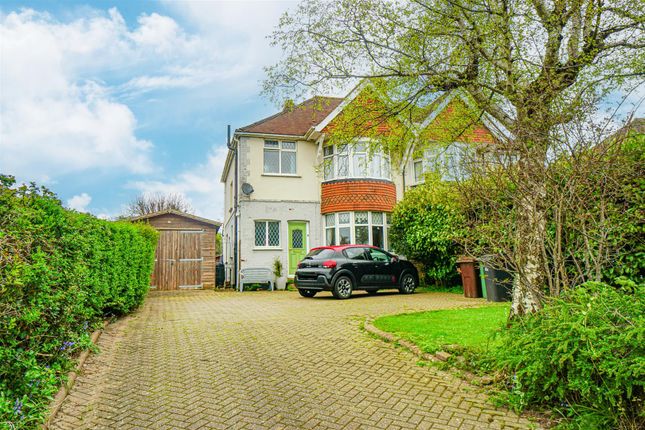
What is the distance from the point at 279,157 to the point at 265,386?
631 inches

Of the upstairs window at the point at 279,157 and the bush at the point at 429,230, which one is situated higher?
the upstairs window at the point at 279,157

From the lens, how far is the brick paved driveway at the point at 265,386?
3.64m

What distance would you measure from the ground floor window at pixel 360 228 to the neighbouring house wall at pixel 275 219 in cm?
93

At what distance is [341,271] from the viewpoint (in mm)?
13227

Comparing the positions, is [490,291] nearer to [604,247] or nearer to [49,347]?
[604,247]

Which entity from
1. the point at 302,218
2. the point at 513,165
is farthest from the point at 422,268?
the point at 513,165

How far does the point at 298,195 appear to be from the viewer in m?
19.7

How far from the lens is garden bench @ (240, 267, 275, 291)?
1812cm

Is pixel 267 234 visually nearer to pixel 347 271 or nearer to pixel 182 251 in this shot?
pixel 182 251

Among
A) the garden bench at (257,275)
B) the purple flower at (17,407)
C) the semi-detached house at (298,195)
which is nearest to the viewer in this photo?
the purple flower at (17,407)

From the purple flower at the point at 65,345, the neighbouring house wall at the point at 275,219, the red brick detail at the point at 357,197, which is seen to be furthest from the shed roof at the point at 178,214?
the purple flower at the point at 65,345

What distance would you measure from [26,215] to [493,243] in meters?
4.53

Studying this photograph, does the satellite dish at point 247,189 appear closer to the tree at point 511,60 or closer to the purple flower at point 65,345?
the tree at point 511,60

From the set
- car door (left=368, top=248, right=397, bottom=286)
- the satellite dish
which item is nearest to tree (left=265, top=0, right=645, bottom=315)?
car door (left=368, top=248, right=397, bottom=286)
